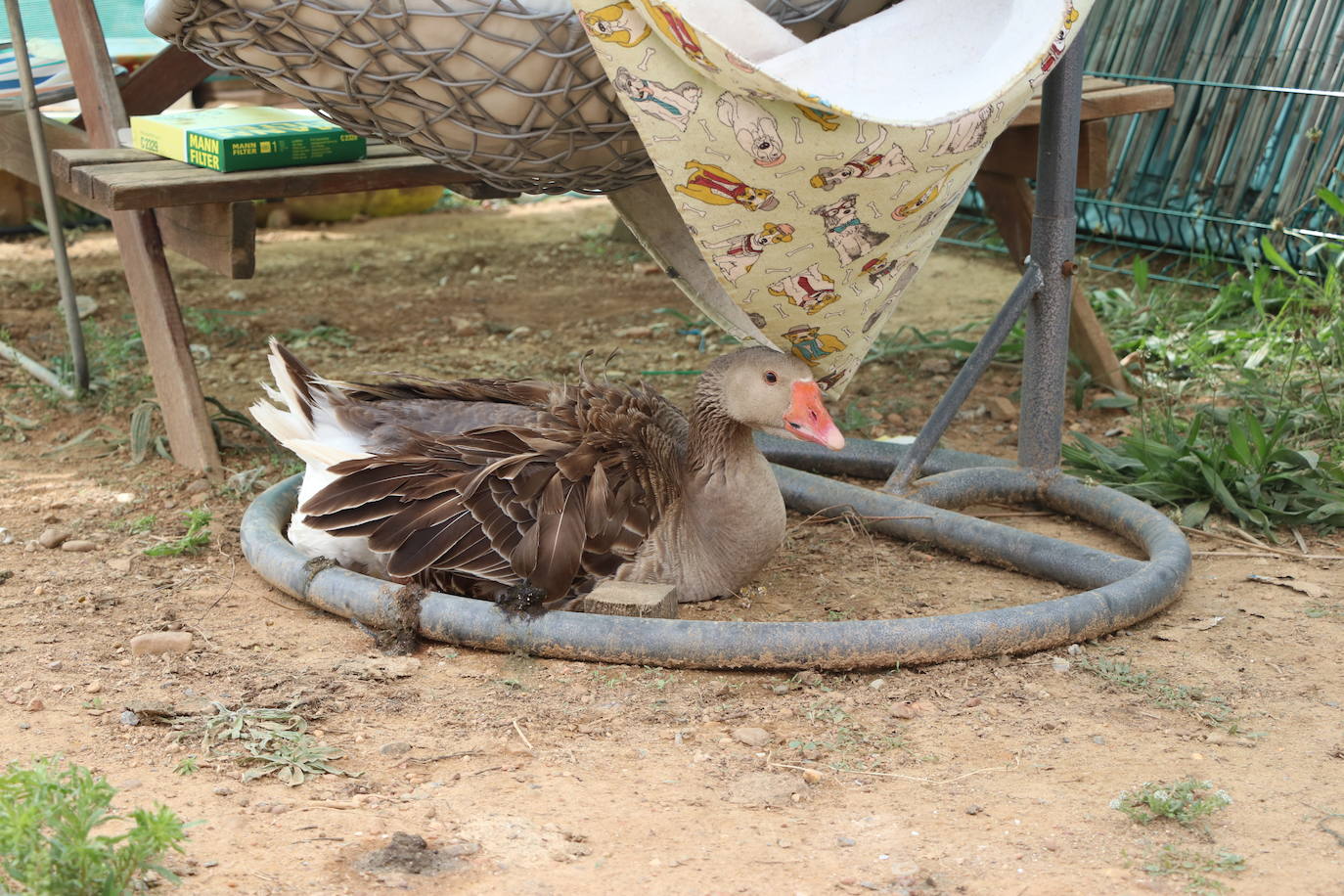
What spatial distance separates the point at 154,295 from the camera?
138 inches

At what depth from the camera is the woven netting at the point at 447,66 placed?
7.39 ft

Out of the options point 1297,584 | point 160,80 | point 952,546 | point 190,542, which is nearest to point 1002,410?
point 952,546

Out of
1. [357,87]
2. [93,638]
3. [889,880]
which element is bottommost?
[93,638]

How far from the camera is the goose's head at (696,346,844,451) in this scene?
8.72 feet

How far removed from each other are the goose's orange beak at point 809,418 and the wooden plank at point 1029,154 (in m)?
1.71

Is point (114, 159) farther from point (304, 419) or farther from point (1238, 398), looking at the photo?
point (1238, 398)

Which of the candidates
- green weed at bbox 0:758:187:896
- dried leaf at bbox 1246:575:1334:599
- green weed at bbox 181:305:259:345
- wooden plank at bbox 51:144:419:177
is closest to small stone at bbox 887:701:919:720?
dried leaf at bbox 1246:575:1334:599

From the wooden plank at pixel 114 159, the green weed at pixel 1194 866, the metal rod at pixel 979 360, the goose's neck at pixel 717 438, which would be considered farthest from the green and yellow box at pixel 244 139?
the green weed at pixel 1194 866

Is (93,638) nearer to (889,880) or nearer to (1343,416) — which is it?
(889,880)

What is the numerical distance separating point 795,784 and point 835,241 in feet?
3.09

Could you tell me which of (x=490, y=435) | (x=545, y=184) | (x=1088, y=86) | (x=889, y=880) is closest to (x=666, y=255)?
(x=545, y=184)

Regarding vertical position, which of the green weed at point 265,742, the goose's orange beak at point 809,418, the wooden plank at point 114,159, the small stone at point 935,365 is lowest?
the small stone at point 935,365

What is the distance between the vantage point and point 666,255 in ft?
9.45

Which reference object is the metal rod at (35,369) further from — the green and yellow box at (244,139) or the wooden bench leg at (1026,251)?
the wooden bench leg at (1026,251)
